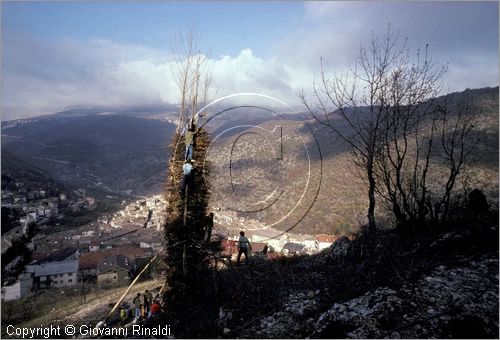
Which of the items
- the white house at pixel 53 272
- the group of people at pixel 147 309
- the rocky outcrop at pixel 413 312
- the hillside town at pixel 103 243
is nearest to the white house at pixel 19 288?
the hillside town at pixel 103 243

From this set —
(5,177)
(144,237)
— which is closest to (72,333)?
(144,237)

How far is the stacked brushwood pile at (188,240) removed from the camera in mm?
9797

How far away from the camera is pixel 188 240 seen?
9945 mm

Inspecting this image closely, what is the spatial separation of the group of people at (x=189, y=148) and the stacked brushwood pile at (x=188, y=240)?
0.30m

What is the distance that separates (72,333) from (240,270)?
18.5ft

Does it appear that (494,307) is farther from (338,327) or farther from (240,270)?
(240,270)

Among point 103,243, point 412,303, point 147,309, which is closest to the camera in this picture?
point 412,303

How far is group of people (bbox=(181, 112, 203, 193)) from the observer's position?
923 cm

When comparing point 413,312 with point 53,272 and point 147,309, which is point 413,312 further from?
point 53,272

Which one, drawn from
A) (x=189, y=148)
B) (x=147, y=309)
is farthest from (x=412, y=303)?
(x=147, y=309)

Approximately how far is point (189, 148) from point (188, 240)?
8.98 ft

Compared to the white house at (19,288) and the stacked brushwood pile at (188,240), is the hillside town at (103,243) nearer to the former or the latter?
the white house at (19,288)

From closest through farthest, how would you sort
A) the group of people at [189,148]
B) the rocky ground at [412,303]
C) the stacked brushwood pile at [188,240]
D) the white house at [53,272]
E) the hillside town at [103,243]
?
the rocky ground at [412,303], the group of people at [189,148], the stacked brushwood pile at [188,240], the hillside town at [103,243], the white house at [53,272]

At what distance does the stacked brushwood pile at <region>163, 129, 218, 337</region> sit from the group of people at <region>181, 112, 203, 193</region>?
0.30 metres
